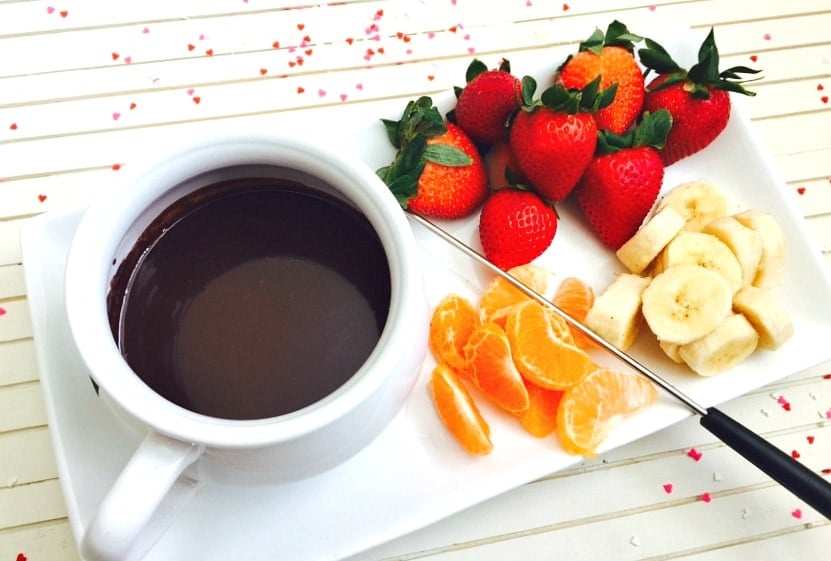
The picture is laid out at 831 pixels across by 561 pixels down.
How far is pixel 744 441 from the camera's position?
957mm

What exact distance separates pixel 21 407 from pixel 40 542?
0.19 meters

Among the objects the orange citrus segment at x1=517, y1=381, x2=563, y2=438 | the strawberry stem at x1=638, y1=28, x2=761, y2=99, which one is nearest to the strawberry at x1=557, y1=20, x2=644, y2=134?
the strawberry stem at x1=638, y1=28, x2=761, y2=99

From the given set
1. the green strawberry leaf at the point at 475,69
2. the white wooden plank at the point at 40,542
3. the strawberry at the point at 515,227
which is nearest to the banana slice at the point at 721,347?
the strawberry at the point at 515,227

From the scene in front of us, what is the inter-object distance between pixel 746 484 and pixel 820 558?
0.13 meters

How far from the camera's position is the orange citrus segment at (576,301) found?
3.34 ft

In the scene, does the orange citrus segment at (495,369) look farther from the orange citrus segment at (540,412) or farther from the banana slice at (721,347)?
the banana slice at (721,347)

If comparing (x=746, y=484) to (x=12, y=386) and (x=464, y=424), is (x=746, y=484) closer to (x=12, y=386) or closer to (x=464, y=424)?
(x=464, y=424)

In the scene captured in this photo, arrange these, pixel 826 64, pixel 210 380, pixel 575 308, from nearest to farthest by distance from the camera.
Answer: pixel 210 380 → pixel 575 308 → pixel 826 64

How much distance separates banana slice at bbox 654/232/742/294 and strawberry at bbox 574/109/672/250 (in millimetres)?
59

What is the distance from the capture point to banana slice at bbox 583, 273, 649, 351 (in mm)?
985

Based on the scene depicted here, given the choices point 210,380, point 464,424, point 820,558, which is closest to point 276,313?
point 210,380

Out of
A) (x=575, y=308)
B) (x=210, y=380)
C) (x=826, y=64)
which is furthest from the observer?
(x=826, y=64)

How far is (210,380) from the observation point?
83cm

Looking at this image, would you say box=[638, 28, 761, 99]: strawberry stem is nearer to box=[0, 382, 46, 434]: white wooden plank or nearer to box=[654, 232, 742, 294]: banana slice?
box=[654, 232, 742, 294]: banana slice
